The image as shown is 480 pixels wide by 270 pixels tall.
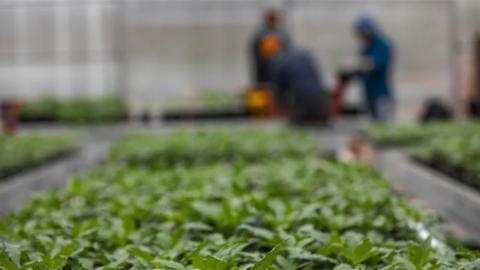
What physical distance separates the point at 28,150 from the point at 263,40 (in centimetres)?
661

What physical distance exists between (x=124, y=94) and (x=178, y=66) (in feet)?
5.70

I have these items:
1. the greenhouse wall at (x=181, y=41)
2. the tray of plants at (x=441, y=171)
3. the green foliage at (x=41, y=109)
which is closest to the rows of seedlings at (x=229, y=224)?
the tray of plants at (x=441, y=171)

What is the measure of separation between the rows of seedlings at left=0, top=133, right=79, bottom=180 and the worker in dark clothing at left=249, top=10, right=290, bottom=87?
499 centimetres

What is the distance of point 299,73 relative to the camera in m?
9.02

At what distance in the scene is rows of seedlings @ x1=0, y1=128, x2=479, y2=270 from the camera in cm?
211

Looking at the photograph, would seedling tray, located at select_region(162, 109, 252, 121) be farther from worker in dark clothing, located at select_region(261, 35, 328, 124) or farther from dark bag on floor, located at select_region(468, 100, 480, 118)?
dark bag on floor, located at select_region(468, 100, 480, 118)

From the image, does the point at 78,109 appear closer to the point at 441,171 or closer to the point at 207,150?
the point at 207,150

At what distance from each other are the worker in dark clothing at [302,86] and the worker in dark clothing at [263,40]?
6.81 ft

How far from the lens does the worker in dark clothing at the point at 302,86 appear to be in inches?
352

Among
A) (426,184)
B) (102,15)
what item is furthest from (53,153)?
(102,15)

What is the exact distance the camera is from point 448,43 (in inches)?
571

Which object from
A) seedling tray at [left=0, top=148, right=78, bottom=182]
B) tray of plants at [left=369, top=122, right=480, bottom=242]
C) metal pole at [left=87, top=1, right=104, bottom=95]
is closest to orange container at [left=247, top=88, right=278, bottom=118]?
metal pole at [left=87, top=1, right=104, bottom=95]

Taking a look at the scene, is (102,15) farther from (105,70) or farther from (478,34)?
(478,34)

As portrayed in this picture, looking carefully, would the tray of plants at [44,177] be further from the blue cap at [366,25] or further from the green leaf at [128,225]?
the blue cap at [366,25]
